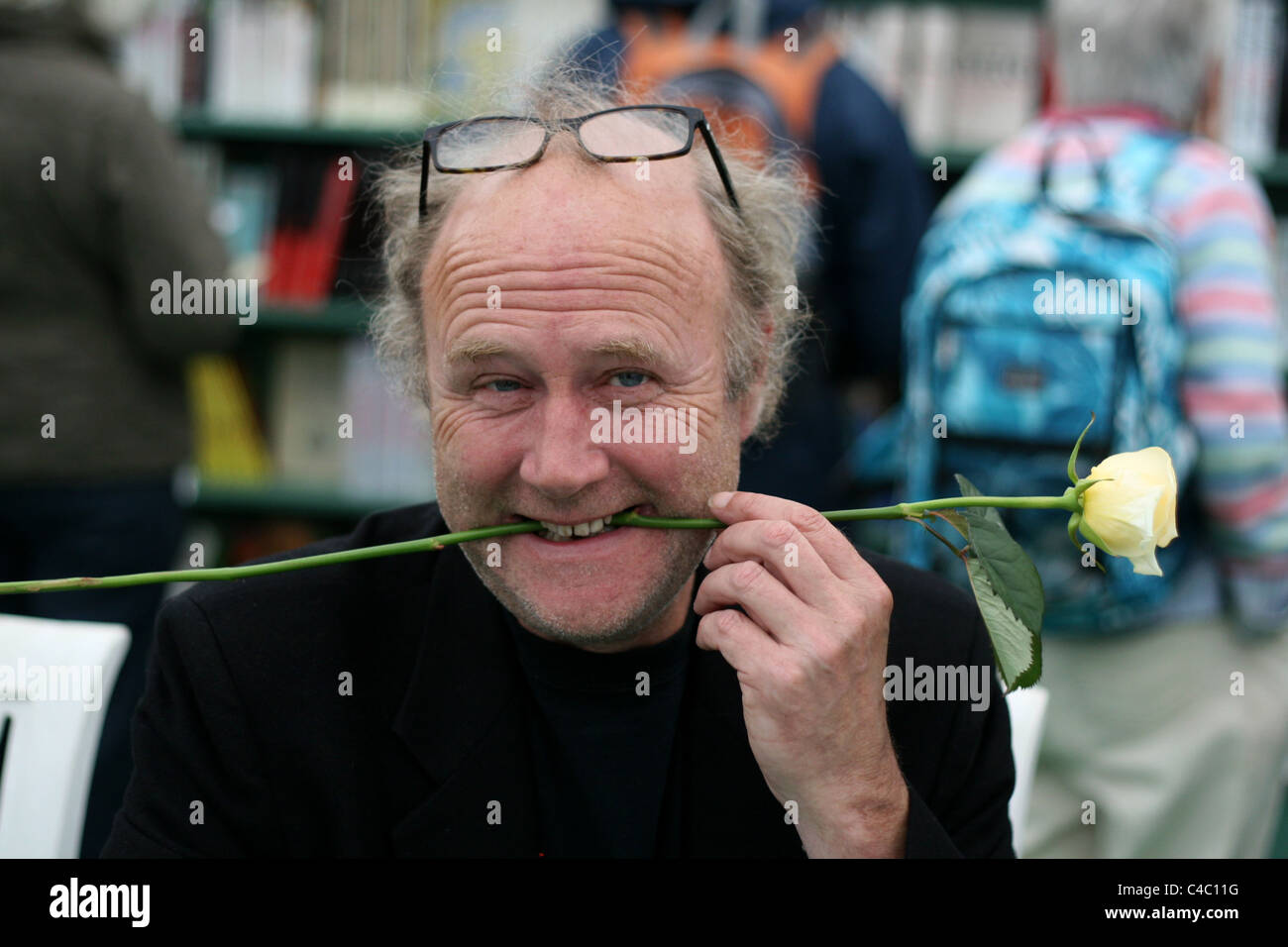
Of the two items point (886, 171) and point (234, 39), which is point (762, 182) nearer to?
point (886, 171)

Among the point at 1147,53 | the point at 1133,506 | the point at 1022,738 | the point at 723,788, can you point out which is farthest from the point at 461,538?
the point at 1147,53

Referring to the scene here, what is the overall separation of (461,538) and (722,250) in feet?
1.43

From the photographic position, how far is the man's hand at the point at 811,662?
121cm

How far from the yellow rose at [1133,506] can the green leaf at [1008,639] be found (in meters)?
0.09

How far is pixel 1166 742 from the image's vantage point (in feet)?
7.37

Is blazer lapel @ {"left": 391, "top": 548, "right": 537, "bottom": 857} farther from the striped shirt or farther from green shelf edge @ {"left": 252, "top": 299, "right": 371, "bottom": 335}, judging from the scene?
green shelf edge @ {"left": 252, "top": 299, "right": 371, "bottom": 335}

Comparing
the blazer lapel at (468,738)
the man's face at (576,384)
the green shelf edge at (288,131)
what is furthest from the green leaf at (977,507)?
the green shelf edge at (288,131)

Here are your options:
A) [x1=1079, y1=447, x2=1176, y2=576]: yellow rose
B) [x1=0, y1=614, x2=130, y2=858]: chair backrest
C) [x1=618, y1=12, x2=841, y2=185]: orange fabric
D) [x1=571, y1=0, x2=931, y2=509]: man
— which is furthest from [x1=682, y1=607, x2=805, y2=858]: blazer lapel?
[x1=618, y1=12, x2=841, y2=185]: orange fabric

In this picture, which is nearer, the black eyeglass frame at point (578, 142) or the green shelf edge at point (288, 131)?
the black eyeglass frame at point (578, 142)

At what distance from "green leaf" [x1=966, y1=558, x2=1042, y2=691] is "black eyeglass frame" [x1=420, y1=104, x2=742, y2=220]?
51 centimetres

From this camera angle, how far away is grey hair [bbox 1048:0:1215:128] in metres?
2.20

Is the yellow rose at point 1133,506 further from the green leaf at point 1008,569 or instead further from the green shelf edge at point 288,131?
the green shelf edge at point 288,131

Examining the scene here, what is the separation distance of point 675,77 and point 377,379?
1.53 metres
